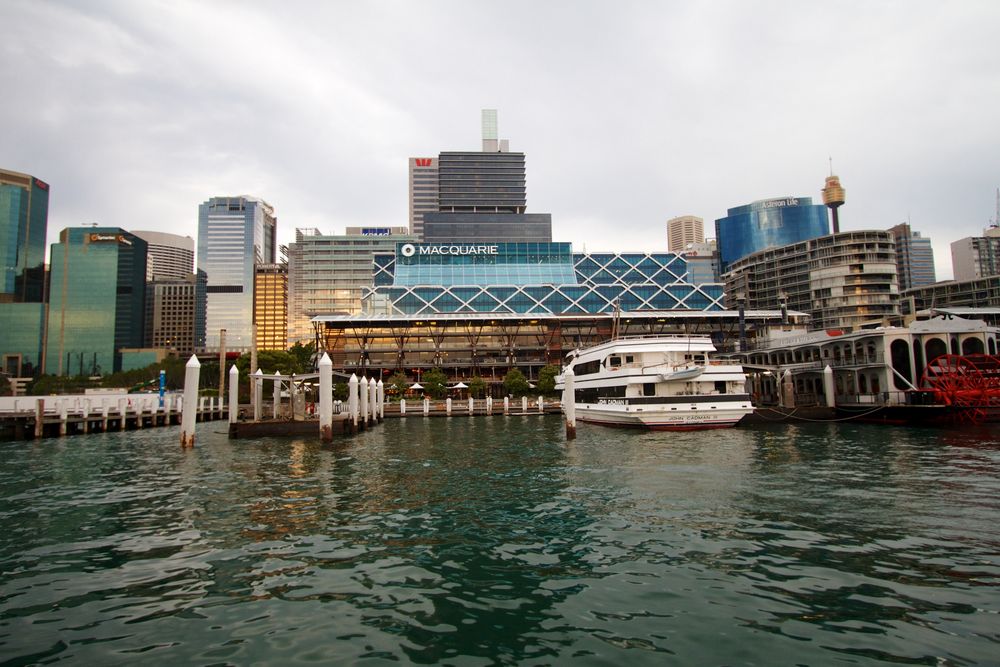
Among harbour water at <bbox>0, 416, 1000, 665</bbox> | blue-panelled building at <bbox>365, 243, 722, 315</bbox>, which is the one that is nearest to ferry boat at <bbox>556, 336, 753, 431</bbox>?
harbour water at <bbox>0, 416, 1000, 665</bbox>

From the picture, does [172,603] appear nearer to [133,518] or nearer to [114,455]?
[133,518]

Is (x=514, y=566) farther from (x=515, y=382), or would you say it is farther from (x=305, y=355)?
(x=305, y=355)

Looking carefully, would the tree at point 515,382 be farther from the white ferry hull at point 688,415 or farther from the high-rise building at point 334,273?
the high-rise building at point 334,273

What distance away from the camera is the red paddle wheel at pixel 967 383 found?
3759cm

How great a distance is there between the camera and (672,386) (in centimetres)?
4056

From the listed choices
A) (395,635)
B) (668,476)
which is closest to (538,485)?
(668,476)

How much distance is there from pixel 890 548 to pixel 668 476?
9351 millimetres

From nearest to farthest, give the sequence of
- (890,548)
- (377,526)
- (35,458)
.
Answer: (890,548) < (377,526) < (35,458)

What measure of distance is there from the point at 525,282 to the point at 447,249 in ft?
68.1

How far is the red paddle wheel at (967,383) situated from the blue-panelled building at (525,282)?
77844 mm

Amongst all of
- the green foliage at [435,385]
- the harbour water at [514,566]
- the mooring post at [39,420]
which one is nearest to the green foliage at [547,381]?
the green foliage at [435,385]

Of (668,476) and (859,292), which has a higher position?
(859,292)

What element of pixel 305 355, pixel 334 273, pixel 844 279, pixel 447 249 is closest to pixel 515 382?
pixel 305 355

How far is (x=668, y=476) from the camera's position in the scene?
2095 cm
